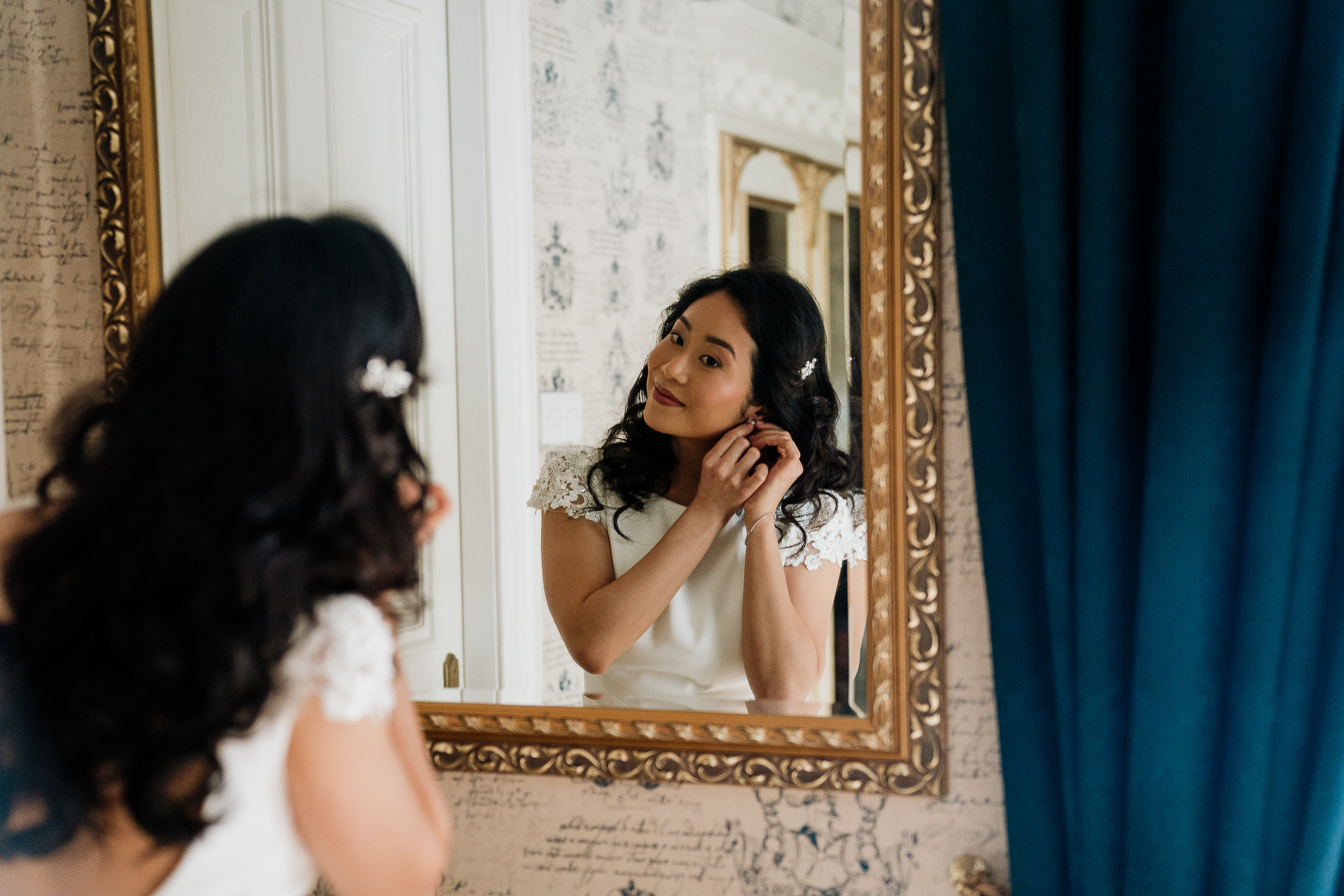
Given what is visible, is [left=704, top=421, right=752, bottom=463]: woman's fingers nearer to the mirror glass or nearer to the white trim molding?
the mirror glass

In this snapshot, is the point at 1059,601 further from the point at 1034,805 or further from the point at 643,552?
the point at 643,552

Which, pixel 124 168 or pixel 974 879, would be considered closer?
pixel 974 879

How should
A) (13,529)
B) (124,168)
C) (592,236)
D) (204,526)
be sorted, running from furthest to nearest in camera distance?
(124,168) → (592,236) → (13,529) → (204,526)

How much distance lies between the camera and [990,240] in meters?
0.93

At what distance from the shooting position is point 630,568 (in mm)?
1076

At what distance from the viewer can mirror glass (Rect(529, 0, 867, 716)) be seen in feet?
3.27

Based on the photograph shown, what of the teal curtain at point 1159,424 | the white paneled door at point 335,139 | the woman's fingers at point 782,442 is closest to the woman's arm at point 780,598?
the woman's fingers at point 782,442

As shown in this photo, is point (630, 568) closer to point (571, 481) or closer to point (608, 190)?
point (571, 481)

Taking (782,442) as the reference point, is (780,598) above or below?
below

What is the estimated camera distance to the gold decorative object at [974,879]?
0.98 metres

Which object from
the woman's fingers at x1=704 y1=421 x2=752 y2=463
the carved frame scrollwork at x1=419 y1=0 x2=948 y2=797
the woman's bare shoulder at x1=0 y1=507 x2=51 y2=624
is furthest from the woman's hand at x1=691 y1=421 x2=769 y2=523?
the woman's bare shoulder at x1=0 y1=507 x2=51 y2=624

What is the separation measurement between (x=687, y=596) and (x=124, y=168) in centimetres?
95

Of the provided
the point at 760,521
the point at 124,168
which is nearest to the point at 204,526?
the point at 760,521

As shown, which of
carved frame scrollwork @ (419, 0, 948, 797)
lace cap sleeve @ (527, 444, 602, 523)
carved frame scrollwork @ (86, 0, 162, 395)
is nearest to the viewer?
carved frame scrollwork @ (419, 0, 948, 797)
